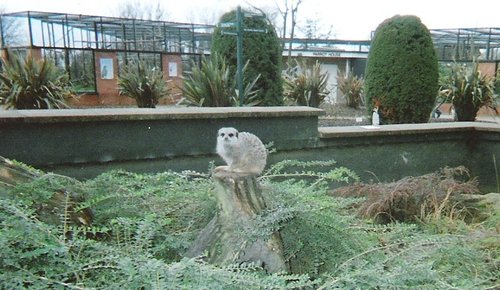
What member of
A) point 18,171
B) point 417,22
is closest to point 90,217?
point 18,171

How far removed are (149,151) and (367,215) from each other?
5.43ft

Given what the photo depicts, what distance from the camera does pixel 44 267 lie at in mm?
1117

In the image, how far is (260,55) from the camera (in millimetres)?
5418

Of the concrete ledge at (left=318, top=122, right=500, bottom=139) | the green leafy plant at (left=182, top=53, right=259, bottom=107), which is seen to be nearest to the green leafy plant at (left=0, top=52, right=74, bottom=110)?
the green leafy plant at (left=182, top=53, right=259, bottom=107)

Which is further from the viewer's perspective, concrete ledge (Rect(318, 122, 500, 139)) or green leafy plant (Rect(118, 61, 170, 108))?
green leafy plant (Rect(118, 61, 170, 108))

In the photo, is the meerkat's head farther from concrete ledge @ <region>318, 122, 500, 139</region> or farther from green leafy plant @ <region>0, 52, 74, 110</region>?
green leafy plant @ <region>0, 52, 74, 110</region>

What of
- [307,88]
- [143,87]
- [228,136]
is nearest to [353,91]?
[307,88]

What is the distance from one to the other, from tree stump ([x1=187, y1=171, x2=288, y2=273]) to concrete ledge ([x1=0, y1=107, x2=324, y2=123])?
175 centimetres

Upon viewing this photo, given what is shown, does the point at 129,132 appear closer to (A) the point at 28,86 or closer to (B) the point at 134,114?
(B) the point at 134,114

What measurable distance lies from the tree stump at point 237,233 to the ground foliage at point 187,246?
0.16 ft

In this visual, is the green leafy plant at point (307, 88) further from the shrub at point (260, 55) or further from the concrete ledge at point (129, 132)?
the concrete ledge at point (129, 132)

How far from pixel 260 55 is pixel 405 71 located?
1834 mm

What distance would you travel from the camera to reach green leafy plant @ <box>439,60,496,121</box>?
5789mm

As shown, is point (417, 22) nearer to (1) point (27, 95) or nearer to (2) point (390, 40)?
(2) point (390, 40)
